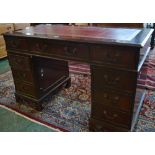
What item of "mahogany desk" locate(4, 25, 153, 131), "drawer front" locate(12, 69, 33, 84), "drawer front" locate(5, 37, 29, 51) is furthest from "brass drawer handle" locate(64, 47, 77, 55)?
"drawer front" locate(12, 69, 33, 84)

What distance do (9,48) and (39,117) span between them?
708mm

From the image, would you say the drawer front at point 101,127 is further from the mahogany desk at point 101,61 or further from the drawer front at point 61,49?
the drawer front at point 61,49

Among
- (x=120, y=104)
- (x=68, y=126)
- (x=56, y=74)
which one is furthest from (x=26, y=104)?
(x=120, y=104)

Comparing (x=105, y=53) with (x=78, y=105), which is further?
(x=78, y=105)

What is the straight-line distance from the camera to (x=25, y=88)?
1874mm

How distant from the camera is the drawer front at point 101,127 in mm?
1410

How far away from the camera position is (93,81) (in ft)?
4.48

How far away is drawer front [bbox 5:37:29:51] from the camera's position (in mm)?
1626

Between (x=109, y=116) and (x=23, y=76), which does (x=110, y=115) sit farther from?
(x=23, y=76)

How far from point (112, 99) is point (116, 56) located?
33 cm

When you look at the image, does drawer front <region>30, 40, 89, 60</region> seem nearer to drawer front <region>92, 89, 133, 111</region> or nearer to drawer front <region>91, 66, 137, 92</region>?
drawer front <region>91, 66, 137, 92</region>

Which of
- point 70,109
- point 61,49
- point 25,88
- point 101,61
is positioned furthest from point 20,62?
point 101,61

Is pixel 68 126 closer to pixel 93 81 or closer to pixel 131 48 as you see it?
pixel 93 81

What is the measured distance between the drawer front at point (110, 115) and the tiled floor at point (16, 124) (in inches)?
16.9
